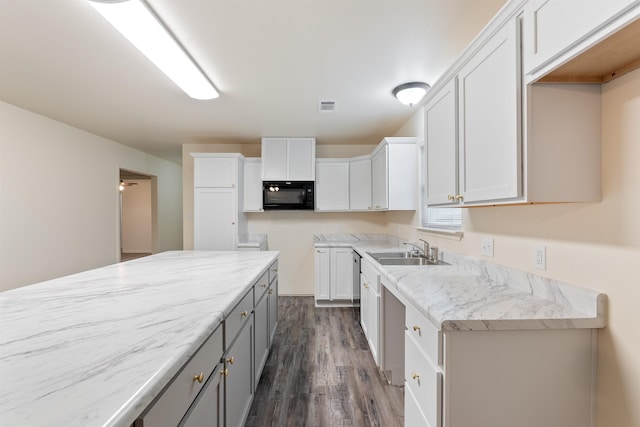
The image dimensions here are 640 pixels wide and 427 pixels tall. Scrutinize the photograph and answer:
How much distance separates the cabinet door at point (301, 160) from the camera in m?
4.20

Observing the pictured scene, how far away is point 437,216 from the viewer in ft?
9.21

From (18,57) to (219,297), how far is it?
256 cm

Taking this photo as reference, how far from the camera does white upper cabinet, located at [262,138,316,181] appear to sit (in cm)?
420

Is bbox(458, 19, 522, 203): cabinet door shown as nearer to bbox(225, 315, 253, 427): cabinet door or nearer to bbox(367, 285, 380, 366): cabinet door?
bbox(367, 285, 380, 366): cabinet door

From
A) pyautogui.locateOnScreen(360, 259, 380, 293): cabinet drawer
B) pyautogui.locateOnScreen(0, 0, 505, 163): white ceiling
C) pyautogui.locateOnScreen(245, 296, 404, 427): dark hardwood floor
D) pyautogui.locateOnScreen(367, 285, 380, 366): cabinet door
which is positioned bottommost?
pyautogui.locateOnScreen(245, 296, 404, 427): dark hardwood floor

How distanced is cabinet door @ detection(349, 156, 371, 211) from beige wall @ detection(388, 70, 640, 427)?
2.95m

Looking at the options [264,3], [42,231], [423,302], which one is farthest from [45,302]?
[42,231]

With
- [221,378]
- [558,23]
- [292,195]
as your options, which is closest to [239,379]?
[221,378]

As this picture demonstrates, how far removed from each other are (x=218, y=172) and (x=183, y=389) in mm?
3610

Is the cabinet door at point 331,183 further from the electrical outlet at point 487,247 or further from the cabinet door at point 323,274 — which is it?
the electrical outlet at point 487,247

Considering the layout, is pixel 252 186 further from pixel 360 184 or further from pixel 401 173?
pixel 401 173

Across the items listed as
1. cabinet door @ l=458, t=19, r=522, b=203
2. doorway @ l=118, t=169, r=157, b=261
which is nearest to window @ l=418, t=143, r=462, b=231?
cabinet door @ l=458, t=19, r=522, b=203

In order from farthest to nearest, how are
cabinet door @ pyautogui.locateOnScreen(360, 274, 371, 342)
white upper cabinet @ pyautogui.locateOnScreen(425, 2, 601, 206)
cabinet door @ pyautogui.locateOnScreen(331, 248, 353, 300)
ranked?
cabinet door @ pyautogui.locateOnScreen(331, 248, 353, 300) → cabinet door @ pyautogui.locateOnScreen(360, 274, 371, 342) → white upper cabinet @ pyautogui.locateOnScreen(425, 2, 601, 206)

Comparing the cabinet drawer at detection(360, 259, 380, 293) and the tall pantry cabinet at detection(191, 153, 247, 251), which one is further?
the tall pantry cabinet at detection(191, 153, 247, 251)
